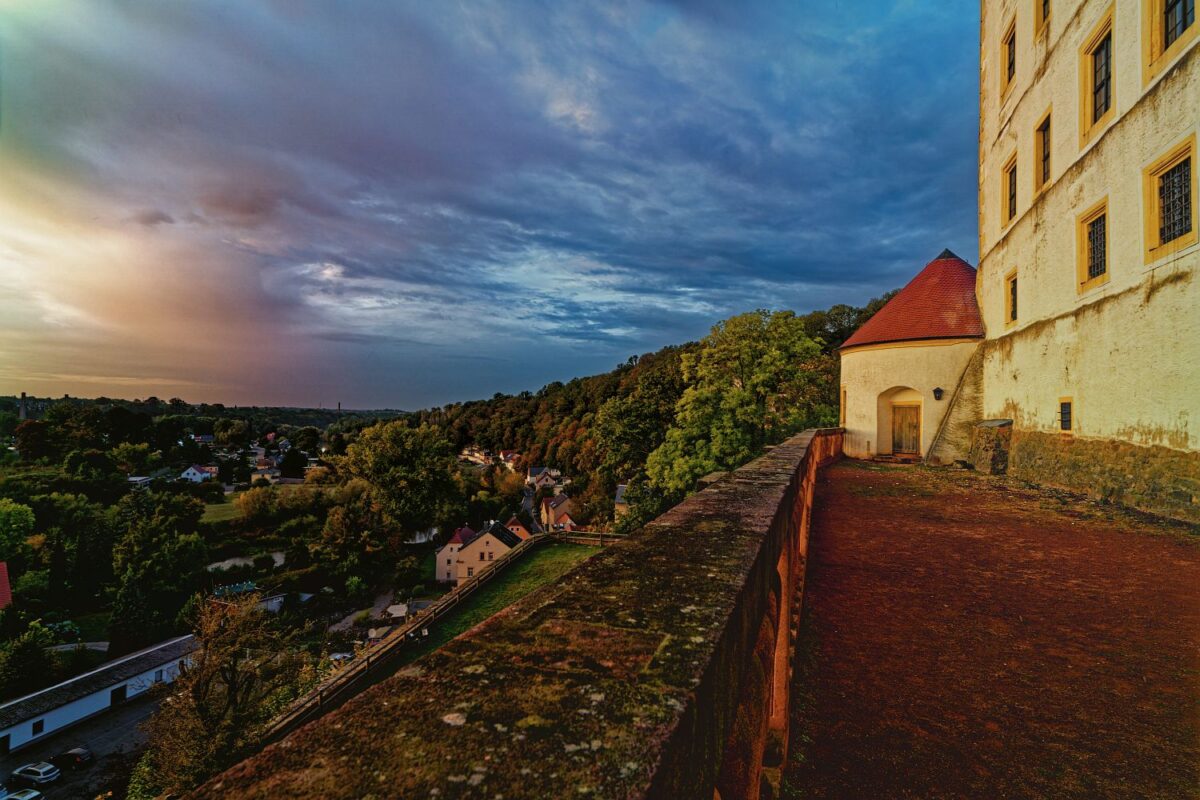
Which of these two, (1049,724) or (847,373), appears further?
(847,373)

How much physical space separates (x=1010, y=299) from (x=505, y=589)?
19.0 metres

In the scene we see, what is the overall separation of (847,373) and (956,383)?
3.68m

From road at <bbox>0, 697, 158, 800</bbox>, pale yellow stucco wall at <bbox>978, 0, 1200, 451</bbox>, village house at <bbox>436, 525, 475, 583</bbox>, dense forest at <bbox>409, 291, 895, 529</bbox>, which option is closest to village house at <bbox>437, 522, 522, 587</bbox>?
village house at <bbox>436, 525, 475, 583</bbox>

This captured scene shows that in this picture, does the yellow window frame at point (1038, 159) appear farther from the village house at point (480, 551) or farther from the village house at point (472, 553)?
the village house at point (480, 551)

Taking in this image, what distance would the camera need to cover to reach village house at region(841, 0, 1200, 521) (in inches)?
296

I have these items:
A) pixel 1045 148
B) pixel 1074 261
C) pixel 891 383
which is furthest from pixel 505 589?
pixel 1045 148

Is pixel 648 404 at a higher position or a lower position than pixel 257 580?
higher

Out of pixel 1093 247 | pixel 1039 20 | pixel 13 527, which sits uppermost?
pixel 1039 20

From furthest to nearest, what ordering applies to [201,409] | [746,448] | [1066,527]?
[201,409] < [746,448] < [1066,527]

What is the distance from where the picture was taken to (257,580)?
4625 cm

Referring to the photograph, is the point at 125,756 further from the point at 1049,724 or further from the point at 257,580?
the point at 1049,724

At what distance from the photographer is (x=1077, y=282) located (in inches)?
404

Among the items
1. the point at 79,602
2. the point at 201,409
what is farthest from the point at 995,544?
the point at 201,409

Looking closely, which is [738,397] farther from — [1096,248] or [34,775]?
[34,775]
